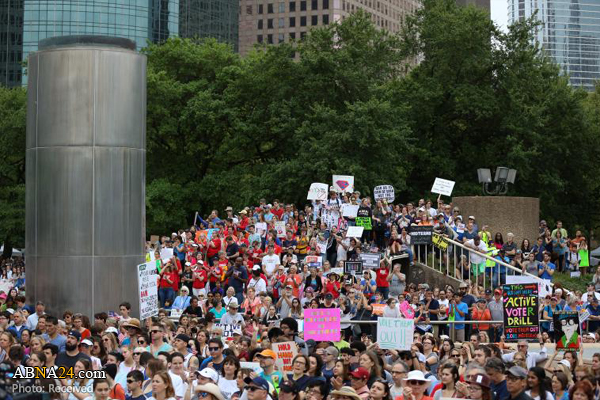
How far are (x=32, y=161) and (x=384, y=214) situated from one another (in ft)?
33.9

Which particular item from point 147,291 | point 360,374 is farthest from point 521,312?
point 360,374

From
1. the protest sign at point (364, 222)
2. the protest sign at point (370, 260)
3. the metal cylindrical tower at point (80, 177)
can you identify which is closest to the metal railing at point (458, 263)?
the protest sign at point (364, 222)

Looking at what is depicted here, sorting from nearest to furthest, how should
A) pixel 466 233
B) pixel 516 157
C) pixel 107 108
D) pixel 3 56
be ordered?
pixel 107 108
pixel 466 233
pixel 516 157
pixel 3 56

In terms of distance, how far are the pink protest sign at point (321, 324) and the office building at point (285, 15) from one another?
136 meters

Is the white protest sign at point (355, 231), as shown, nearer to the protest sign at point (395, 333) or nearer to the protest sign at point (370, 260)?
the protest sign at point (370, 260)

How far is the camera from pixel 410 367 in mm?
14859

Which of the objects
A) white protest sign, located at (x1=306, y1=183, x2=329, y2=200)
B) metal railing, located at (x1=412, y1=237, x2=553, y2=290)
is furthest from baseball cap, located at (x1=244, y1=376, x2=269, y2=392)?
white protest sign, located at (x1=306, y1=183, x2=329, y2=200)

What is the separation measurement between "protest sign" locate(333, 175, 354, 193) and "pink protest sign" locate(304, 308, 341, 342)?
47.9 ft

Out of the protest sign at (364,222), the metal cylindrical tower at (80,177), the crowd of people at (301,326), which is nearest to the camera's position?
the crowd of people at (301,326)

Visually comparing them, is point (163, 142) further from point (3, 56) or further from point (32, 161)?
point (3, 56)

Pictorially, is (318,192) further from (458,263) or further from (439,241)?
(458,263)

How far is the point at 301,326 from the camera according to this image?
1941 centimetres

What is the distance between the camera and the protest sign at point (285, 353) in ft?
50.8

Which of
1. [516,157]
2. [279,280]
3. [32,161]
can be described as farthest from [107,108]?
[516,157]
